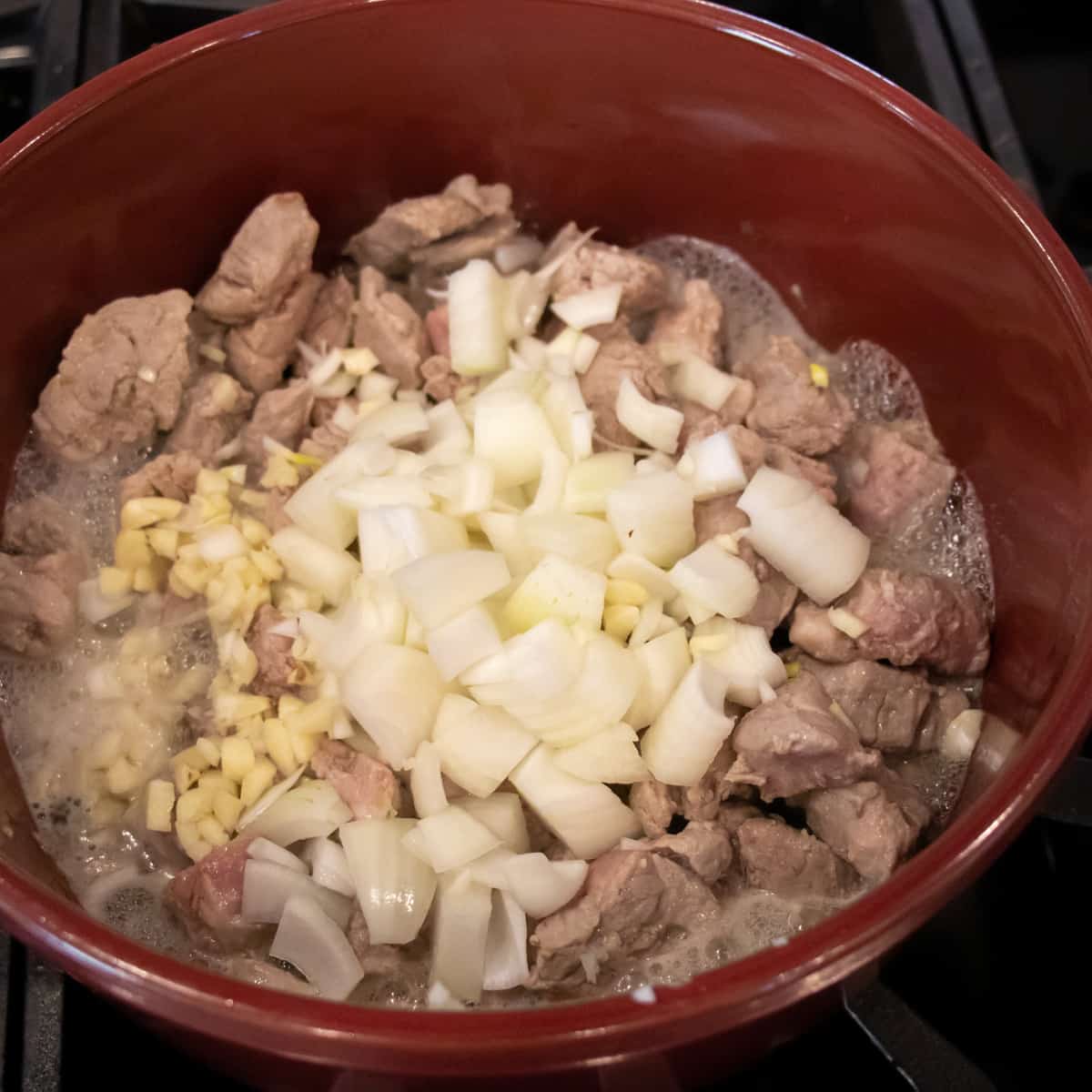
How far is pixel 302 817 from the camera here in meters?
1.23

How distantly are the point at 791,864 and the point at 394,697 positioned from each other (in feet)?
1.65

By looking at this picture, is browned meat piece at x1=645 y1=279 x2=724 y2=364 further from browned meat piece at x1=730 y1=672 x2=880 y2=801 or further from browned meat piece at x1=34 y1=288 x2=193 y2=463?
browned meat piece at x1=34 y1=288 x2=193 y2=463

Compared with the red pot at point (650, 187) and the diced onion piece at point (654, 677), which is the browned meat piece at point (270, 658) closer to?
the red pot at point (650, 187)

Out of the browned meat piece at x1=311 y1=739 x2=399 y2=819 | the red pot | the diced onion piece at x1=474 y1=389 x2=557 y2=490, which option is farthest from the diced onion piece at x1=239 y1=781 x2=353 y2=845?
the diced onion piece at x1=474 y1=389 x2=557 y2=490

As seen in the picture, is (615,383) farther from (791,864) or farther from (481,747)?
(791,864)

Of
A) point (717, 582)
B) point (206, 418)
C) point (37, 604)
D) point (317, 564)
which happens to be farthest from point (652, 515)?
point (37, 604)

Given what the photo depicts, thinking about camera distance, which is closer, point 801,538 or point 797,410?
point 801,538

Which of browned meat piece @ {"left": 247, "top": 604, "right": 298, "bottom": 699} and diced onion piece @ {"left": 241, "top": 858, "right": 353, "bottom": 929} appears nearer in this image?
diced onion piece @ {"left": 241, "top": 858, "right": 353, "bottom": 929}

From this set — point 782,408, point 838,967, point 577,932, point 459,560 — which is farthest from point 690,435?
point 838,967

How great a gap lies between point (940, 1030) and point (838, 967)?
0.58 metres

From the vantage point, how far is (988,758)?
121 cm

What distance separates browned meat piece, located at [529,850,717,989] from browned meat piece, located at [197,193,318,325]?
947mm

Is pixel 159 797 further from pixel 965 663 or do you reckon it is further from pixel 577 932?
pixel 965 663

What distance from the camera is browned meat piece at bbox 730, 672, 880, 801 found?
3.88 feet
